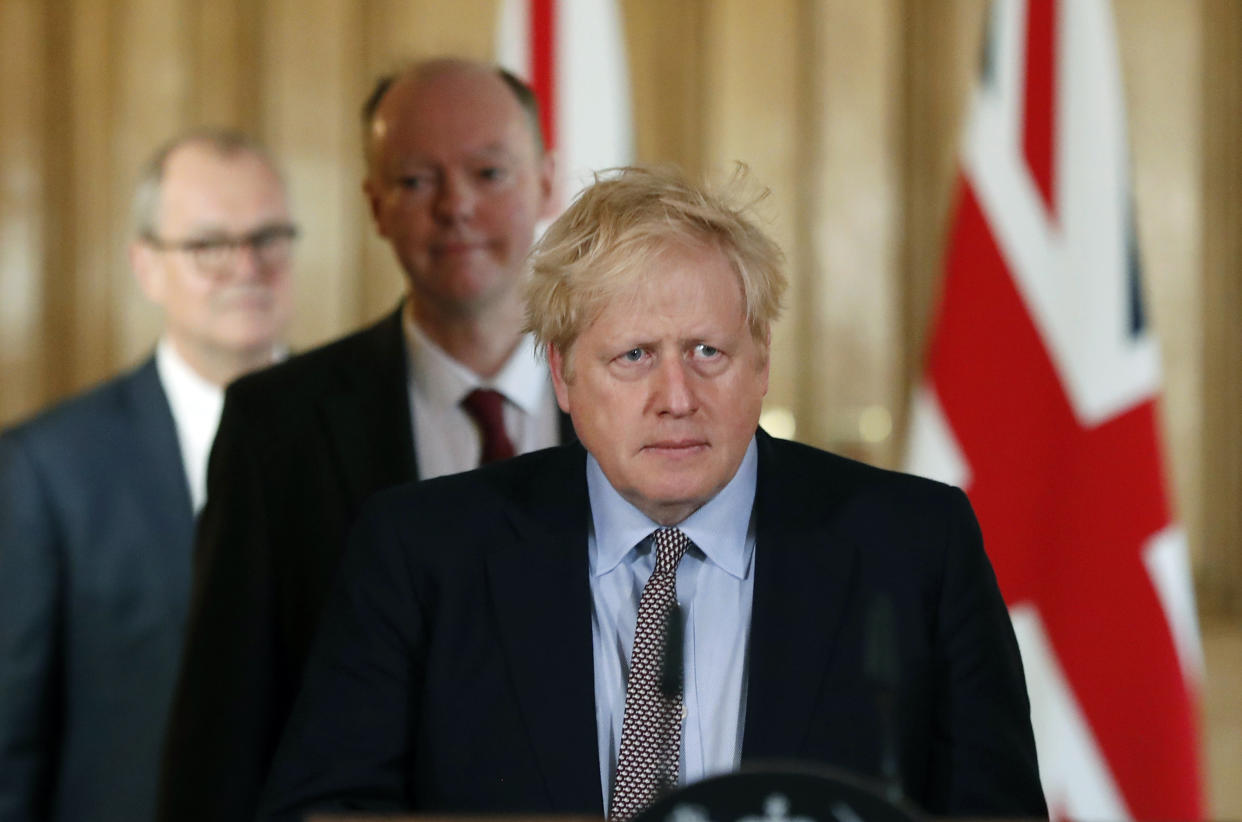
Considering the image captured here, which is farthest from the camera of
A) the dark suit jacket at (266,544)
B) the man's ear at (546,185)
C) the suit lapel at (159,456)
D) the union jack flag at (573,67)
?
the union jack flag at (573,67)

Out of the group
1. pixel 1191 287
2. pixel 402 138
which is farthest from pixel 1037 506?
pixel 402 138

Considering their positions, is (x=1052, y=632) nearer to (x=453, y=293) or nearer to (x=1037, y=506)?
(x=1037, y=506)

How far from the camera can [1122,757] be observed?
3445mm

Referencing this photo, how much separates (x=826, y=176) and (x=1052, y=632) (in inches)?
68.7

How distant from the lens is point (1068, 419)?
138 inches

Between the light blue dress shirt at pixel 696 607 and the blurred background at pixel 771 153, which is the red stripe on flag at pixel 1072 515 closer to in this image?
the blurred background at pixel 771 153

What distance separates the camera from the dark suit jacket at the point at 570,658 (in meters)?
1.83

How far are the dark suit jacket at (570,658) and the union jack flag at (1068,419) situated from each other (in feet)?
5.22

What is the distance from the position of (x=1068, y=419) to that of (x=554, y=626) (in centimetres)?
201

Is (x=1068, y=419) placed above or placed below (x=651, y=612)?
above

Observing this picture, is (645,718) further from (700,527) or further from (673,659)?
(673,659)

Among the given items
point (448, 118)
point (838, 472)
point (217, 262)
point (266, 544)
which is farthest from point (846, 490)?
point (217, 262)

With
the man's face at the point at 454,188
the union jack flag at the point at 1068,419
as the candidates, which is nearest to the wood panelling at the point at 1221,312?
the union jack flag at the point at 1068,419

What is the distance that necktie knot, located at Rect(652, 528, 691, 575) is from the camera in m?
1.91
